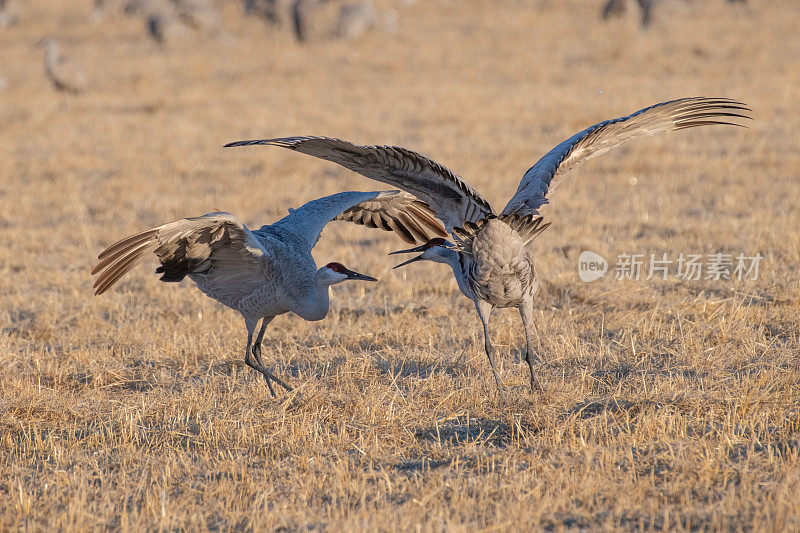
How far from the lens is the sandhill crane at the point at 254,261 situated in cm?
471

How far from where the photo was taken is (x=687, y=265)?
25.2 feet

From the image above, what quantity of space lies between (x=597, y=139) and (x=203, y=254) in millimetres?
2303

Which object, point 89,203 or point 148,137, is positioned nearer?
point 89,203

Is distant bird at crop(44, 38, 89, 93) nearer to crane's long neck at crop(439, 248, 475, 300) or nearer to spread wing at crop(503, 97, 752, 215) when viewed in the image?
crane's long neck at crop(439, 248, 475, 300)

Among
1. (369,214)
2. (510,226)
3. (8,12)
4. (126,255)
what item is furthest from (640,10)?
(126,255)

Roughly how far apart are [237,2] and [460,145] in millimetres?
21874

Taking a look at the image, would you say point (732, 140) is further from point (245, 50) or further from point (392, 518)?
point (245, 50)

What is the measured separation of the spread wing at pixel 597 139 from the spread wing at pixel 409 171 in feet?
0.86

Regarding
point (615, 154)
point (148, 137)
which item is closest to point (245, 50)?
point (148, 137)

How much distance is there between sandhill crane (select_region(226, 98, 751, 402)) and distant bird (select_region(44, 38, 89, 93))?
565 inches

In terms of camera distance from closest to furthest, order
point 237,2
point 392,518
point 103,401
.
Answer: point 392,518, point 103,401, point 237,2

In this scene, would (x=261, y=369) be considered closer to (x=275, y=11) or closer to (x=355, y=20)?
(x=355, y=20)

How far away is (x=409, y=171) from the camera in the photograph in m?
4.82

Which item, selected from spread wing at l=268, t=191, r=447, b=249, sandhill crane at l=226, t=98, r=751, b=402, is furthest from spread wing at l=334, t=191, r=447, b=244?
sandhill crane at l=226, t=98, r=751, b=402
